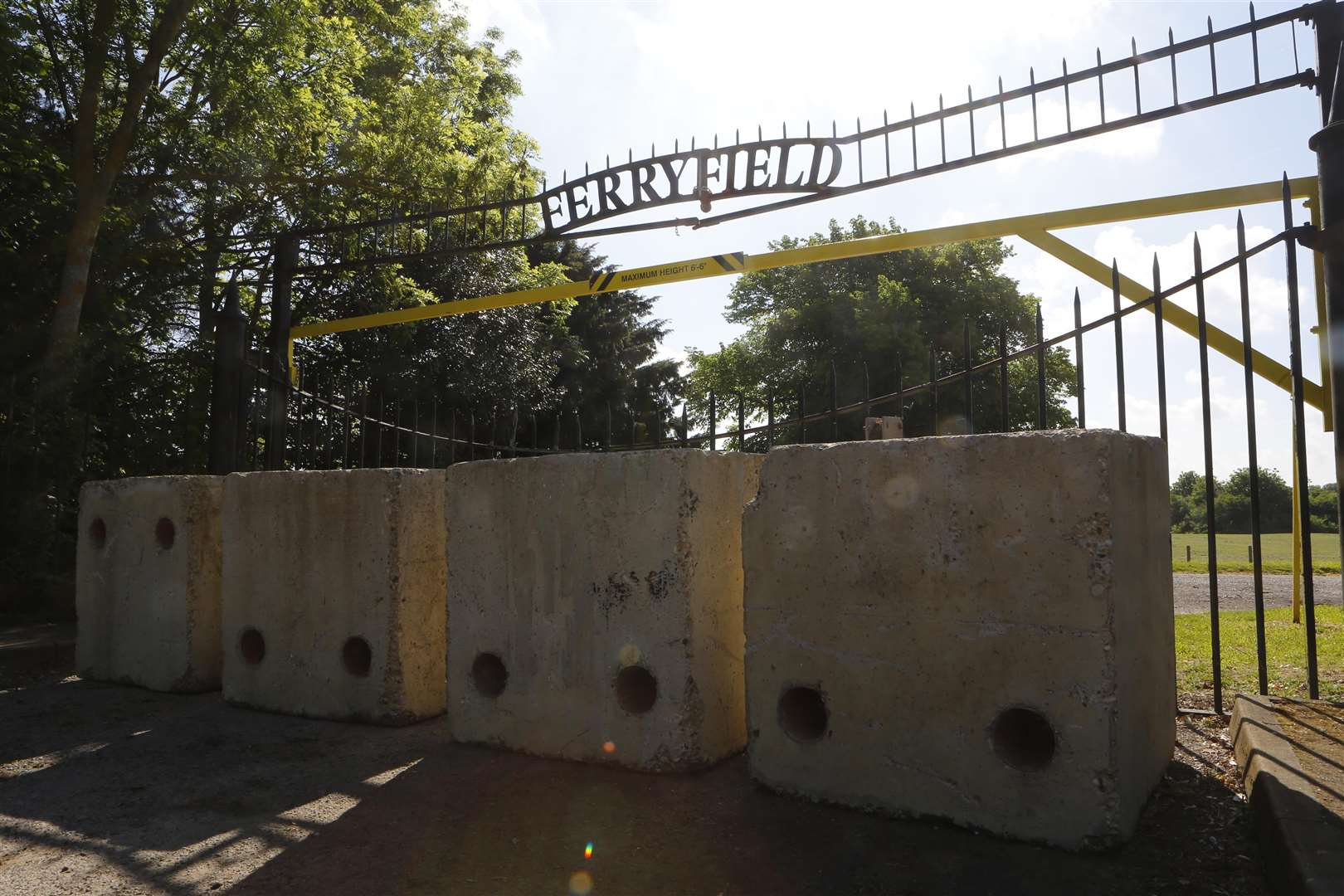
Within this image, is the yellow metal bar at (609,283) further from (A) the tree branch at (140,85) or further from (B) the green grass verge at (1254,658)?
(B) the green grass verge at (1254,658)

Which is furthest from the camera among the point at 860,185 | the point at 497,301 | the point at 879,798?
the point at 497,301

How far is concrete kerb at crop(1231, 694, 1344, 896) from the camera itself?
7.44ft

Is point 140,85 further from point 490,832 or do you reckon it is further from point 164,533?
point 490,832

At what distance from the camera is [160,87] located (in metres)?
12.0

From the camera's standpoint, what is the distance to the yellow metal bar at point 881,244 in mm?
5602

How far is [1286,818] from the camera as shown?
258 cm

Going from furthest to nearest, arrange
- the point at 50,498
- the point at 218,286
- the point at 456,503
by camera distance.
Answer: the point at 218,286, the point at 50,498, the point at 456,503

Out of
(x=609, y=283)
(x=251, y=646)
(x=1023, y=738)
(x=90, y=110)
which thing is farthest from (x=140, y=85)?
(x=1023, y=738)

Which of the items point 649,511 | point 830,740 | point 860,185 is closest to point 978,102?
point 860,185

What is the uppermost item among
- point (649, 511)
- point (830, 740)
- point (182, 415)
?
point (182, 415)

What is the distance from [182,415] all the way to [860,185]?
27.2 ft

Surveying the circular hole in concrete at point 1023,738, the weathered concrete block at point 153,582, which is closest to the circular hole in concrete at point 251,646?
the weathered concrete block at point 153,582

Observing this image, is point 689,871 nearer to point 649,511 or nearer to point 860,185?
point 649,511

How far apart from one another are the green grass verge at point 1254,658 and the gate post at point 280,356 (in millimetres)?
5958
